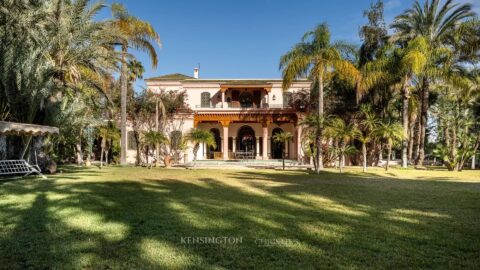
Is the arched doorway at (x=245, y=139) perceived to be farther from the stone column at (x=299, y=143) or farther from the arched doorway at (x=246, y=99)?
the stone column at (x=299, y=143)

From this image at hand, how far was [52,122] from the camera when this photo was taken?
14.1 meters

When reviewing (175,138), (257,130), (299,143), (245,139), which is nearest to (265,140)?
(257,130)

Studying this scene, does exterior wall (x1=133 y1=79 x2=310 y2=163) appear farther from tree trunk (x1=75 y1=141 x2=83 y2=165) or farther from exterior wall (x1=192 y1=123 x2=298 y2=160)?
tree trunk (x1=75 y1=141 x2=83 y2=165)

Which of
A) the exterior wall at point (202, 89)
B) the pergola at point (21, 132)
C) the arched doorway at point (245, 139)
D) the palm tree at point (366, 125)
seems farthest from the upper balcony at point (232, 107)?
the pergola at point (21, 132)

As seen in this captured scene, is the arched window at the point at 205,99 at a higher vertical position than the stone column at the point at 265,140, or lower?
higher

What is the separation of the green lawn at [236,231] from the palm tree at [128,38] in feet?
40.2

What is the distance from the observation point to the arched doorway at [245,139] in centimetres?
2889

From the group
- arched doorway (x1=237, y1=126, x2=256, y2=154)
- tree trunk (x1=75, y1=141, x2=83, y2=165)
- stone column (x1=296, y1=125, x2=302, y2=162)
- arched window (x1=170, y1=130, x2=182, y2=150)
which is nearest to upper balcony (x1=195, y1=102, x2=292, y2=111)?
stone column (x1=296, y1=125, x2=302, y2=162)

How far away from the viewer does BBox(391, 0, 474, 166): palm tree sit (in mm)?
20594

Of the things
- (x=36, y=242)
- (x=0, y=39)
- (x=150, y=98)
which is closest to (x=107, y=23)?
(x=0, y=39)

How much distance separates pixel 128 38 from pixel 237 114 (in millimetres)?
10345

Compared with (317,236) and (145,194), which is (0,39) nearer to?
(145,194)

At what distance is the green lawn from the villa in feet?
59.3

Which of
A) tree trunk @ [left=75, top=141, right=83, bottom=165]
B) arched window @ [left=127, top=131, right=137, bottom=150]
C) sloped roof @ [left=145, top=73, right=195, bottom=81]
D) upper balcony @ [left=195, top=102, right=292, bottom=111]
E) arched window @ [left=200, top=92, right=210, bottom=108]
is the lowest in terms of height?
tree trunk @ [left=75, top=141, right=83, bottom=165]
